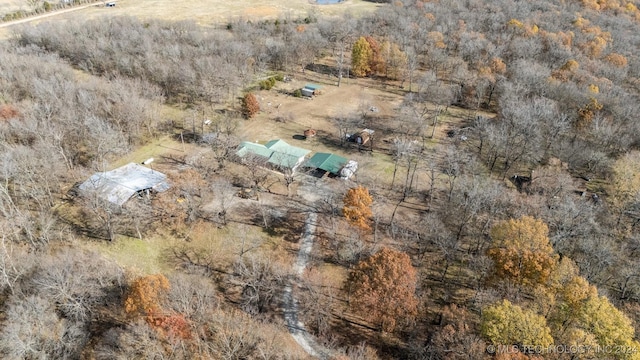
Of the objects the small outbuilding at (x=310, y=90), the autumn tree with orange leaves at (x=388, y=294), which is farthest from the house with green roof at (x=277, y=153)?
the autumn tree with orange leaves at (x=388, y=294)

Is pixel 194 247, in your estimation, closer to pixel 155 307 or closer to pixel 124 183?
pixel 155 307


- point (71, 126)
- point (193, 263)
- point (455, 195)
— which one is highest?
point (71, 126)

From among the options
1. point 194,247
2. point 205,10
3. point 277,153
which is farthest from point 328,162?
point 205,10

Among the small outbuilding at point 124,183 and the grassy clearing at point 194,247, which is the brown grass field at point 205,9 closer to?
the small outbuilding at point 124,183

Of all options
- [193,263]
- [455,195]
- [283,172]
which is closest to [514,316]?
[455,195]

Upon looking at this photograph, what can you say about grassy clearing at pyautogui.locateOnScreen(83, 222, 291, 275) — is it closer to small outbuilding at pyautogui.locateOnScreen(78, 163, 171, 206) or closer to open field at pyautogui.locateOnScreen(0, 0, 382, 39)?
small outbuilding at pyautogui.locateOnScreen(78, 163, 171, 206)

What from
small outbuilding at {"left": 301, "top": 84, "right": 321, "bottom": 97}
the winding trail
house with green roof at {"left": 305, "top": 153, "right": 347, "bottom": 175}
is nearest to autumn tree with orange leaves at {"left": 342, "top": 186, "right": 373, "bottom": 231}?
the winding trail

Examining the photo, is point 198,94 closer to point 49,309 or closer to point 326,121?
point 326,121
